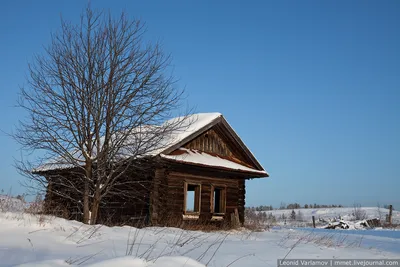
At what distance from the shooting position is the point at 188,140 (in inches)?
550

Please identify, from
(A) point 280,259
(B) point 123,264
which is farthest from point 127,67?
(B) point 123,264

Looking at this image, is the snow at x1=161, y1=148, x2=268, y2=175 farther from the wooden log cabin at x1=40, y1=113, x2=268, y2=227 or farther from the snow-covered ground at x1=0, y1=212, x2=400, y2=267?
the snow-covered ground at x1=0, y1=212, x2=400, y2=267

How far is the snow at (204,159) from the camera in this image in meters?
13.6

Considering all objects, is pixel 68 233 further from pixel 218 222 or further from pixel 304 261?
pixel 218 222

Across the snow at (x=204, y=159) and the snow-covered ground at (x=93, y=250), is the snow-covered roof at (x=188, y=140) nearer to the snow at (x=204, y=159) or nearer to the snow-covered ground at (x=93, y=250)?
the snow at (x=204, y=159)

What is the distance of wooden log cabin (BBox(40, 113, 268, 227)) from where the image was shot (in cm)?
1338

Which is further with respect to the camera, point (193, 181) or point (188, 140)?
point (193, 181)

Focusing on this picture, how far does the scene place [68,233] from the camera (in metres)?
6.14

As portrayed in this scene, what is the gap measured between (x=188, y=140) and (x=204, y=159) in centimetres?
116

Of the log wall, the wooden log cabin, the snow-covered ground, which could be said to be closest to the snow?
the wooden log cabin

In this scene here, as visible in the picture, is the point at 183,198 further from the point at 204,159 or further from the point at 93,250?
the point at 93,250

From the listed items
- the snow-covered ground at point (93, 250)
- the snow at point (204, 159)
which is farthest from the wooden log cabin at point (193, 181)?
the snow-covered ground at point (93, 250)

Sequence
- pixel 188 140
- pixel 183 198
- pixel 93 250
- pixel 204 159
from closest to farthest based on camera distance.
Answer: pixel 93 250 → pixel 188 140 → pixel 183 198 → pixel 204 159

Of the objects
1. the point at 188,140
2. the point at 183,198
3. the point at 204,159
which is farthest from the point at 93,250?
the point at 204,159
